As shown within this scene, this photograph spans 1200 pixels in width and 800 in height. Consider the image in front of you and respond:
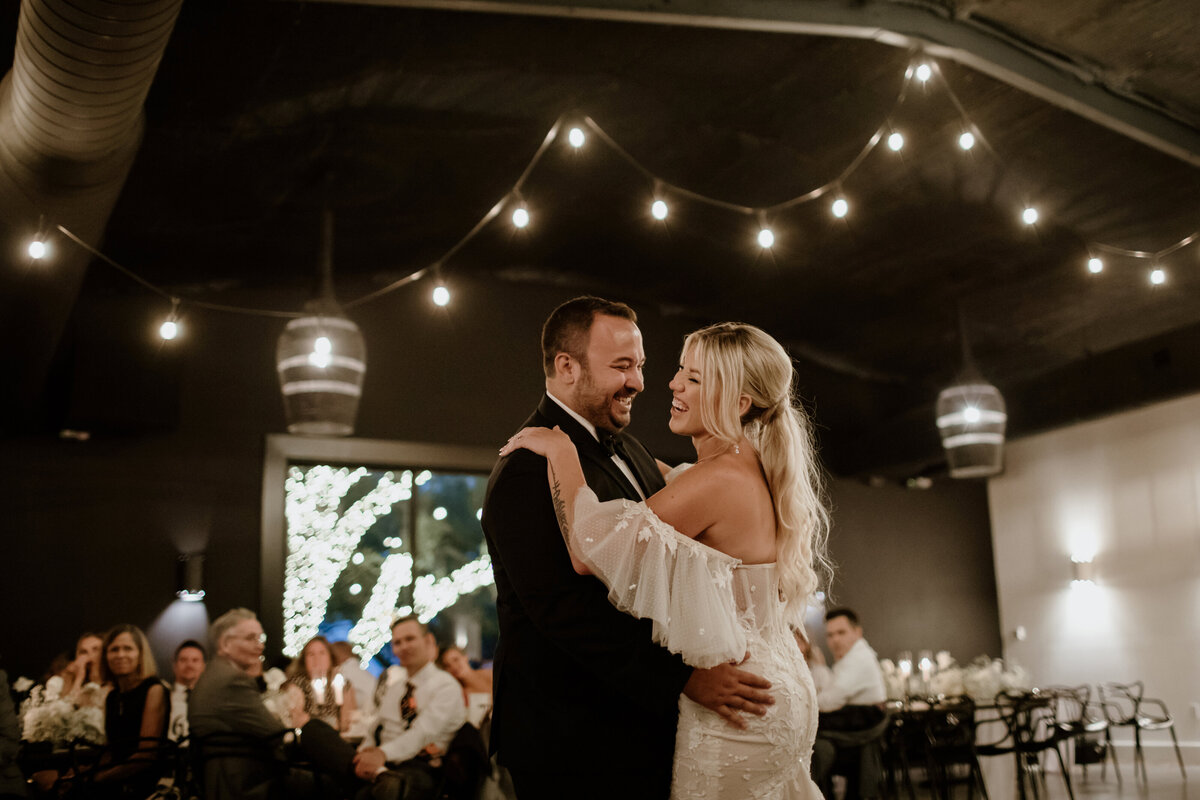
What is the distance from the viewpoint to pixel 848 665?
666cm

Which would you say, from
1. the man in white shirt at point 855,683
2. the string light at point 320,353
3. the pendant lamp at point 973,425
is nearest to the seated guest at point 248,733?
the string light at point 320,353

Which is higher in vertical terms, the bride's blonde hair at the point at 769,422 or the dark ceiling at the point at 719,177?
the dark ceiling at the point at 719,177

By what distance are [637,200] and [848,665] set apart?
13.2ft

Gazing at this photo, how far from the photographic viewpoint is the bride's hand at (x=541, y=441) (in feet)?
8.00

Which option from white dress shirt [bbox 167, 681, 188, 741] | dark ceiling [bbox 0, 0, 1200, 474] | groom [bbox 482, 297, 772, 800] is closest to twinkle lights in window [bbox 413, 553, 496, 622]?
dark ceiling [bbox 0, 0, 1200, 474]

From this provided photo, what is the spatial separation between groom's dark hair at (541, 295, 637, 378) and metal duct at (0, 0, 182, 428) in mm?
1809

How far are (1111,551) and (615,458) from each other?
1014 cm

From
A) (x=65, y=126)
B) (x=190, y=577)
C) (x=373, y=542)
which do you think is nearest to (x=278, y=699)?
(x=190, y=577)

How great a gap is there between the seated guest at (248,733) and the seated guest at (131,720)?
0.87 feet

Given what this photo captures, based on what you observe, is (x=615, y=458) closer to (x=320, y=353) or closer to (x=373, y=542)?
(x=320, y=353)

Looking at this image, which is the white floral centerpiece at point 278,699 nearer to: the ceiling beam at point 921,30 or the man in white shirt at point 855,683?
the man in white shirt at point 855,683

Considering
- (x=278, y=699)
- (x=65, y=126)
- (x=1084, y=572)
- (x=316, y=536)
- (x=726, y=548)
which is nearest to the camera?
(x=726, y=548)

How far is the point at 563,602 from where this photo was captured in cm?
232

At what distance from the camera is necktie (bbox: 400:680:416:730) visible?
5.16m
